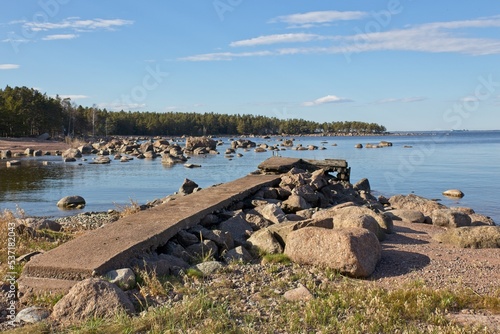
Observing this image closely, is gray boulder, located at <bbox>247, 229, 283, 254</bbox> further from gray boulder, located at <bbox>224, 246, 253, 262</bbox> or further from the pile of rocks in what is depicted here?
gray boulder, located at <bbox>224, 246, 253, 262</bbox>

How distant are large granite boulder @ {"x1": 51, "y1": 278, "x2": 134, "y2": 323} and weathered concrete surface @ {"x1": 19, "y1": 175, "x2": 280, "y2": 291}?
1.90 feet

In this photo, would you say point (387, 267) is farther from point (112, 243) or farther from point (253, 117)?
point (253, 117)

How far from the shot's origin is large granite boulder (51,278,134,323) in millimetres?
5395

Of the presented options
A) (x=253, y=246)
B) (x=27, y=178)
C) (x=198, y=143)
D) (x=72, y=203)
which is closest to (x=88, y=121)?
(x=198, y=143)

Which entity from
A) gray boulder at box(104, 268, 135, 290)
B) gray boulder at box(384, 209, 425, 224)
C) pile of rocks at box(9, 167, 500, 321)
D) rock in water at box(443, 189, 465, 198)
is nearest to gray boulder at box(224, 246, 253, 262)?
pile of rocks at box(9, 167, 500, 321)

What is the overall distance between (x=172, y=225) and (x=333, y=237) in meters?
2.83

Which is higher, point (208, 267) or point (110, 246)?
point (110, 246)

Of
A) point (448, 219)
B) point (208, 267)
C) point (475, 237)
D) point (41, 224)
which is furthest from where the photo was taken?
point (448, 219)

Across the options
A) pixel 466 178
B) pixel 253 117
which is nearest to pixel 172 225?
pixel 466 178

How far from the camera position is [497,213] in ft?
65.2

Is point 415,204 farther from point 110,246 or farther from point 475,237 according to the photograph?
point 110,246

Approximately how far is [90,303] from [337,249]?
11.4ft

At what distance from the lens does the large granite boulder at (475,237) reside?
926 cm

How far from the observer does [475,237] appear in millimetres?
9312
